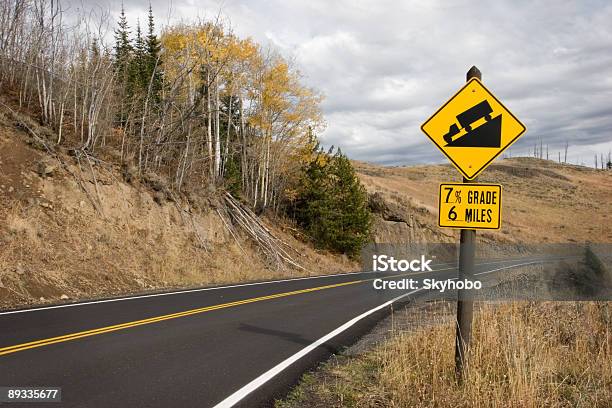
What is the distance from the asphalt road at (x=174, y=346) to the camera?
5.57 metres

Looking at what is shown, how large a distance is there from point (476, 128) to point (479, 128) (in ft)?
0.11

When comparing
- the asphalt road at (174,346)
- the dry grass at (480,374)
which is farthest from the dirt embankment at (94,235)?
the dry grass at (480,374)

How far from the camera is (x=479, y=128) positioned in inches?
220

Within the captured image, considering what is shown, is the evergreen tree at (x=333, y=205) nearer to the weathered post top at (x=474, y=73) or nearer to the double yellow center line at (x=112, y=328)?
the double yellow center line at (x=112, y=328)

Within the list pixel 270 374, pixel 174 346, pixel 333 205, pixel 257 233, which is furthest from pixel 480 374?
pixel 333 205

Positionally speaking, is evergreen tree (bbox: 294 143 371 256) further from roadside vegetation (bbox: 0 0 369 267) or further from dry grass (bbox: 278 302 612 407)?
dry grass (bbox: 278 302 612 407)

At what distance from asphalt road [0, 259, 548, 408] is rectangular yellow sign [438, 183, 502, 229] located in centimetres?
283

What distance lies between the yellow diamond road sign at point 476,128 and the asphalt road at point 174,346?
3.45 meters

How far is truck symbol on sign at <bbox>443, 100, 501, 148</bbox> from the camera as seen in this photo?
18.3 feet

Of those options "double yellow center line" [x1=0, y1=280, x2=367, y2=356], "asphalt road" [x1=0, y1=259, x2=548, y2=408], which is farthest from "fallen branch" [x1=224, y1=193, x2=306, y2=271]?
"asphalt road" [x1=0, y1=259, x2=548, y2=408]

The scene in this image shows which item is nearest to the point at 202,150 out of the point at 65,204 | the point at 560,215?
the point at 65,204

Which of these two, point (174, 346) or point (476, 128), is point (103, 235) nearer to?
point (174, 346)

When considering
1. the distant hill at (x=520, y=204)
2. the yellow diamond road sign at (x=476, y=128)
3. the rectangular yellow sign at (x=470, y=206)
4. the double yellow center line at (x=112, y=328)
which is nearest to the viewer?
the rectangular yellow sign at (x=470, y=206)

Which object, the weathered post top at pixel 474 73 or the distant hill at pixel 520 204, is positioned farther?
the distant hill at pixel 520 204
